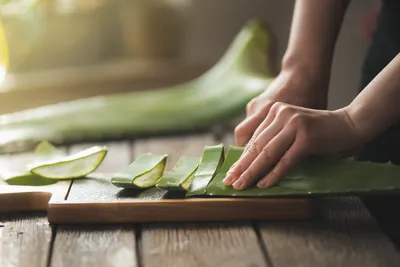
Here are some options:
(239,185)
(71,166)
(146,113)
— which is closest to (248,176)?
(239,185)

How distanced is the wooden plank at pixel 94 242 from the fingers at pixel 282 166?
0.53 feet

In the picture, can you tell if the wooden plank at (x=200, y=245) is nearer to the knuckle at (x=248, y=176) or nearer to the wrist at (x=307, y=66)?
the knuckle at (x=248, y=176)

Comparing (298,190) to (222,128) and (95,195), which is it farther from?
(222,128)

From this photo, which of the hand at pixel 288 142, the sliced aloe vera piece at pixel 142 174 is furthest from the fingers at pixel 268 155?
the sliced aloe vera piece at pixel 142 174

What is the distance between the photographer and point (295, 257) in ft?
2.53

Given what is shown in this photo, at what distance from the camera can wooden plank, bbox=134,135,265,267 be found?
76 cm

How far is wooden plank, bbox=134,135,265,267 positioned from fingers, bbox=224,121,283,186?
2.4 inches

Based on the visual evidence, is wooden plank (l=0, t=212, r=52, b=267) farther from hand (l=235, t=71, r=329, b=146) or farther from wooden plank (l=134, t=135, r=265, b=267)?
hand (l=235, t=71, r=329, b=146)

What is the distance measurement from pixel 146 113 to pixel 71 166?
0.44 m

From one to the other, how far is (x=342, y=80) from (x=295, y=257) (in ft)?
4.95

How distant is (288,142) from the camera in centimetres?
88

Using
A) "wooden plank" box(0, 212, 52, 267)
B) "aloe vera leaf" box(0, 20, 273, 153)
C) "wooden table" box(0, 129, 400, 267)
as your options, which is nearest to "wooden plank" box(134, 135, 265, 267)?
"wooden table" box(0, 129, 400, 267)

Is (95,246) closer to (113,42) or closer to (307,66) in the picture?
(307,66)

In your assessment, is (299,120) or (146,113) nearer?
(299,120)
